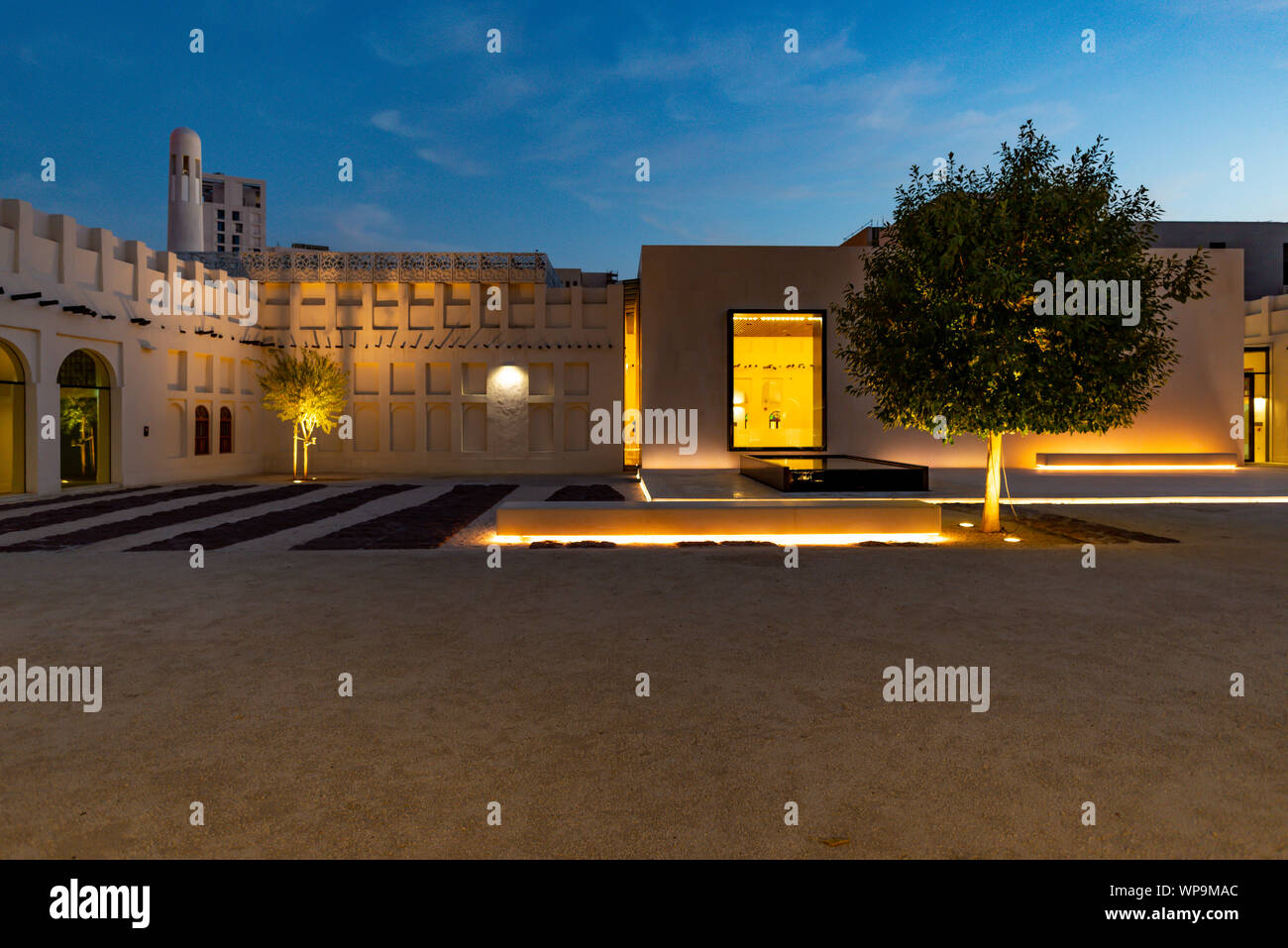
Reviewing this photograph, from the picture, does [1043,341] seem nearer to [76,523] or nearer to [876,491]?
[876,491]

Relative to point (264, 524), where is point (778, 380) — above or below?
above

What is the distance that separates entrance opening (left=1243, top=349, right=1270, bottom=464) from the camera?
105 feet

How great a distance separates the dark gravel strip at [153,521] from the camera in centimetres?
1201

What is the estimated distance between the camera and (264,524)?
1455cm

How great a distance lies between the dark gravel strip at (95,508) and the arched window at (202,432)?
172 inches

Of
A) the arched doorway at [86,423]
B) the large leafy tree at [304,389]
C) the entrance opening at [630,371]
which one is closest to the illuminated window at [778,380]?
the entrance opening at [630,371]

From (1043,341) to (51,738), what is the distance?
13.0 metres

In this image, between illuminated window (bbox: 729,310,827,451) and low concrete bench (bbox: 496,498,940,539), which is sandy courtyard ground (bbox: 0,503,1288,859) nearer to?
low concrete bench (bbox: 496,498,940,539)

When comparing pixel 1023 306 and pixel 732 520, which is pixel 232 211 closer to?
pixel 732 520

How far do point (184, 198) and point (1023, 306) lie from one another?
223 feet

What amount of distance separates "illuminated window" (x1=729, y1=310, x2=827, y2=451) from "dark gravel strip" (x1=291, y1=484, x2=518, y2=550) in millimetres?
10232

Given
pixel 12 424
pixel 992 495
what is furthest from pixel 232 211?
pixel 992 495

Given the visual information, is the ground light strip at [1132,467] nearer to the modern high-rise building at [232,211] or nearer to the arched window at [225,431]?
the arched window at [225,431]
